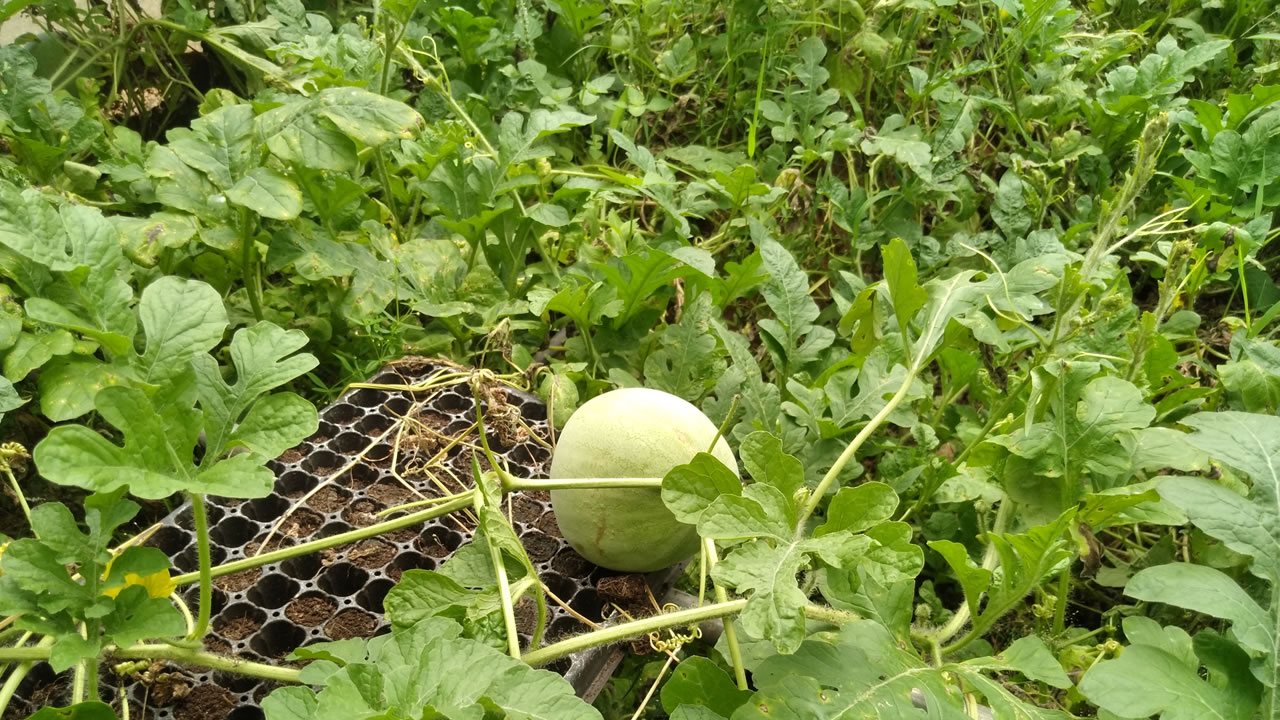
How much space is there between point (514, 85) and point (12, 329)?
1805 millimetres

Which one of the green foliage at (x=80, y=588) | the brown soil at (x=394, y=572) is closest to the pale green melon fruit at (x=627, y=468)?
the brown soil at (x=394, y=572)

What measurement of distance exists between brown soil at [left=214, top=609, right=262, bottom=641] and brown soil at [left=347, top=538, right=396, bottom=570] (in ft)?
0.64

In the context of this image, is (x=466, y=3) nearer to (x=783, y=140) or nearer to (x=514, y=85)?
(x=514, y=85)

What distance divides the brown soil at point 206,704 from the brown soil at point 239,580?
20cm

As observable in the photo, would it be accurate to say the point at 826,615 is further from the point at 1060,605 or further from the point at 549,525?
the point at 549,525

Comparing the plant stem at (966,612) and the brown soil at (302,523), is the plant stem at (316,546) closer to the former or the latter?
the brown soil at (302,523)

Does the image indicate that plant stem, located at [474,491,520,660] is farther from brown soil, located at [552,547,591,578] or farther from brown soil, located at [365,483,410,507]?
brown soil, located at [365,483,410,507]

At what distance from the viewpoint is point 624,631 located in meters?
1.28

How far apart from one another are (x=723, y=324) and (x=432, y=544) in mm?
852

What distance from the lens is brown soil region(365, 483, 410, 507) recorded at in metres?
1.78

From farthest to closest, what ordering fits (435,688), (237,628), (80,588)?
(237,628), (80,588), (435,688)

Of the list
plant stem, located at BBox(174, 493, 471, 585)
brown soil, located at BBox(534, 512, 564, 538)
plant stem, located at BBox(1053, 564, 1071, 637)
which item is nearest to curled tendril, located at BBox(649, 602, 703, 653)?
brown soil, located at BBox(534, 512, 564, 538)

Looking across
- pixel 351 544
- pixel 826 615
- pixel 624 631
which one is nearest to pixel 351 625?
pixel 351 544

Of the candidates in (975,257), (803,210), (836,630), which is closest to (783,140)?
(803,210)
